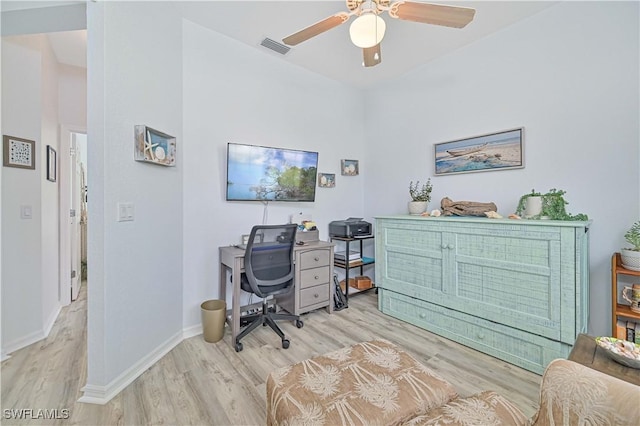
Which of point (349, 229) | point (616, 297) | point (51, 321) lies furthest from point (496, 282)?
point (51, 321)

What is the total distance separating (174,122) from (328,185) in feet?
6.16

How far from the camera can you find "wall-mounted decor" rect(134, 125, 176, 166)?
188cm

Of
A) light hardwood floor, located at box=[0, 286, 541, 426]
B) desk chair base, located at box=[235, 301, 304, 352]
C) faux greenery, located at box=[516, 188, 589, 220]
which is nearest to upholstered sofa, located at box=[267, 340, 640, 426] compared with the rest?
light hardwood floor, located at box=[0, 286, 541, 426]

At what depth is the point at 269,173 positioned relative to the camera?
285 centimetres

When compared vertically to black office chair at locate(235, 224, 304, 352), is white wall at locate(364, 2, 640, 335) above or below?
above

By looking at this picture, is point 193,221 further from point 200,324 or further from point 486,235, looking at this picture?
point 486,235

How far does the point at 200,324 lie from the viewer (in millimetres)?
2525

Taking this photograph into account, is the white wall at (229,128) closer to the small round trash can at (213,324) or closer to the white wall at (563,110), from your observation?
the small round trash can at (213,324)

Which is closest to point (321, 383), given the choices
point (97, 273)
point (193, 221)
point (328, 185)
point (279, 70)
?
point (97, 273)

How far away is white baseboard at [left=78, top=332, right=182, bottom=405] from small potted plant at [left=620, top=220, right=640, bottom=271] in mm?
3392

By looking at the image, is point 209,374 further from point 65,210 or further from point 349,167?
point 349,167

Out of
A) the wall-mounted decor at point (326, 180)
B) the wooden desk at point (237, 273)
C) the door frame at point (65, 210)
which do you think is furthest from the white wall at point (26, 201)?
the wall-mounted decor at point (326, 180)

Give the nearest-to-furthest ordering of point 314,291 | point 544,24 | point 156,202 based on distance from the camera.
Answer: point 156,202 < point 544,24 < point 314,291

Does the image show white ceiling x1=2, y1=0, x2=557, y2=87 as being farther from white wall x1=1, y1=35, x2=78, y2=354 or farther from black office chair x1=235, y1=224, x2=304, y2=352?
black office chair x1=235, y1=224, x2=304, y2=352
